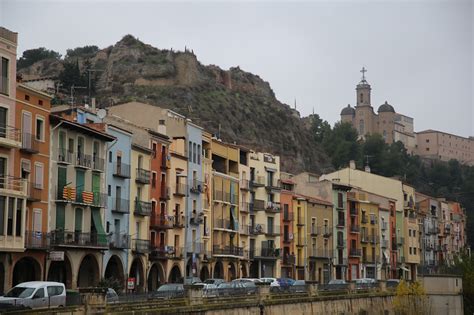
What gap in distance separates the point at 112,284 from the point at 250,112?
116469 millimetres

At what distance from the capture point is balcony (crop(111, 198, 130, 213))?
68.0 meters

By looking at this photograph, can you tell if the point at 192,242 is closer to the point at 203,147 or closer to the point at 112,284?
the point at 203,147

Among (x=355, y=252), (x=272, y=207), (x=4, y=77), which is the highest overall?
(x=4, y=77)

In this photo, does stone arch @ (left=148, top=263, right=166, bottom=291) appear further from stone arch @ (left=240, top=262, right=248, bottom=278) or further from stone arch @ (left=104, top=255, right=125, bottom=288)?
stone arch @ (left=240, top=262, right=248, bottom=278)

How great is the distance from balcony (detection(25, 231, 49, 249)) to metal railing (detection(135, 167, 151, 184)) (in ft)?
47.6

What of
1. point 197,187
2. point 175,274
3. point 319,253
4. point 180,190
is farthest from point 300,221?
point 175,274

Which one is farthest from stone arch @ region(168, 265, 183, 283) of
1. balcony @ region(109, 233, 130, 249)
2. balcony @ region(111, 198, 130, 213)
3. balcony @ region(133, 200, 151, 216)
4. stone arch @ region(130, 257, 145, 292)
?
balcony @ region(111, 198, 130, 213)

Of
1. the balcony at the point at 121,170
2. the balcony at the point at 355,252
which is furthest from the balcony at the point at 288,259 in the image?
the balcony at the point at 121,170

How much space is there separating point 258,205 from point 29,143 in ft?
136

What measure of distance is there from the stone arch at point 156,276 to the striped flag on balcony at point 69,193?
53.5 feet

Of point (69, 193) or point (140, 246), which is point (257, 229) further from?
point (69, 193)

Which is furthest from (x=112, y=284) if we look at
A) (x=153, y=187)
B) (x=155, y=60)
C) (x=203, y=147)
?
(x=155, y=60)

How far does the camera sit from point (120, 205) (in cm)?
6862

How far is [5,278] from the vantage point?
5309 centimetres
